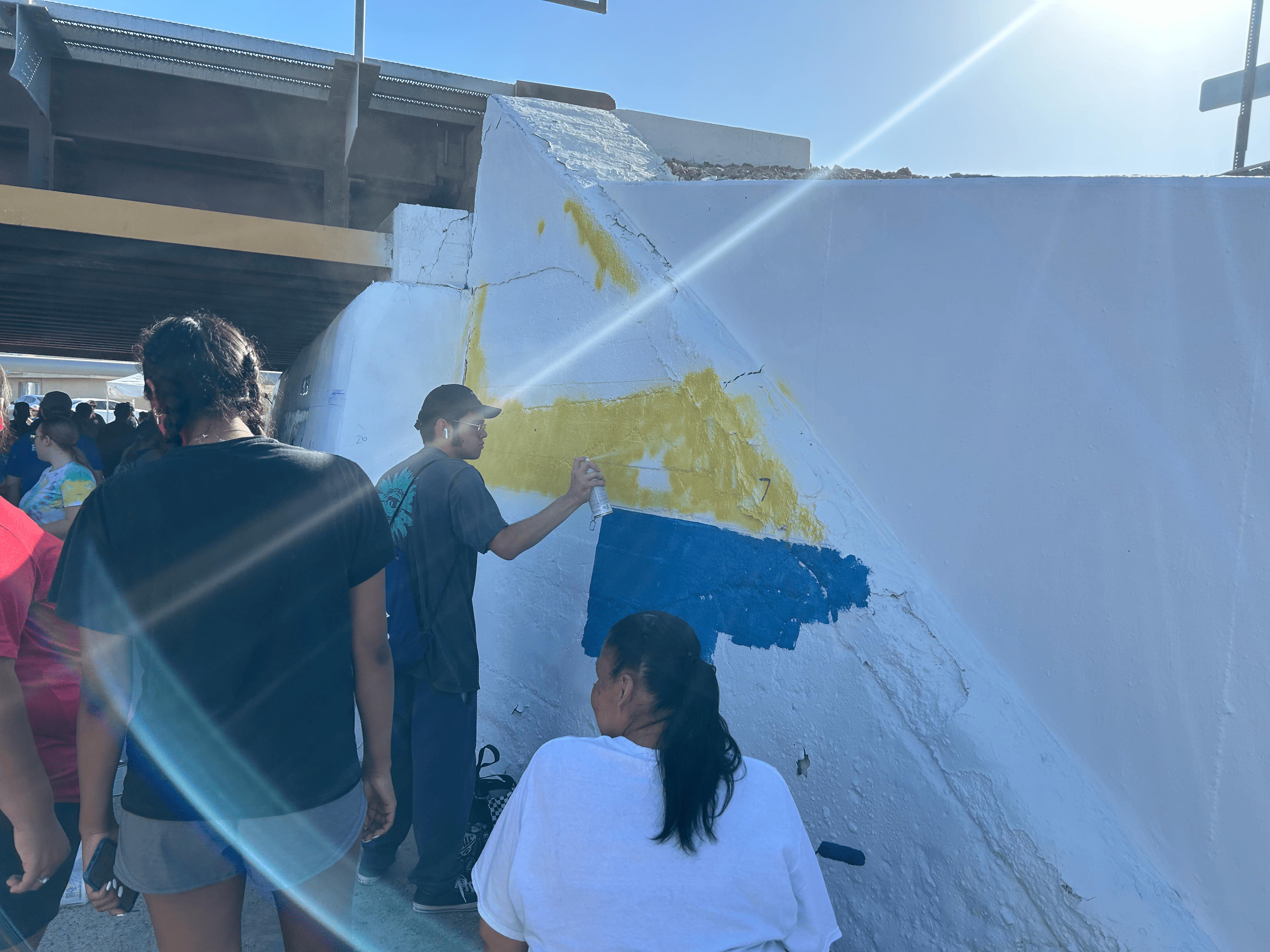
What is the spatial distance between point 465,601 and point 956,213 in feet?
6.65

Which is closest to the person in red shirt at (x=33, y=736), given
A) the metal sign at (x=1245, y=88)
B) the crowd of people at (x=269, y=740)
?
the crowd of people at (x=269, y=740)

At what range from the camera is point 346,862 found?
1.83m

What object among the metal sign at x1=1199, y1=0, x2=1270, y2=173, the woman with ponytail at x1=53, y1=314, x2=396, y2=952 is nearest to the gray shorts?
the woman with ponytail at x1=53, y1=314, x2=396, y2=952

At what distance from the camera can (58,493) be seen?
4207 millimetres

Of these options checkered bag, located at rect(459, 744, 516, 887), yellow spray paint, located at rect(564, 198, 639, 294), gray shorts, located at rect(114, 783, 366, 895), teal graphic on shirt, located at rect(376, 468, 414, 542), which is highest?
yellow spray paint, located at rect(564, 198, 639, 294)

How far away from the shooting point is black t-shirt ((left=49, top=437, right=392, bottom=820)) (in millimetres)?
1576

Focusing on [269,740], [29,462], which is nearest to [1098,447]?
[269,740]

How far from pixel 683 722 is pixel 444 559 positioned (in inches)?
58.8

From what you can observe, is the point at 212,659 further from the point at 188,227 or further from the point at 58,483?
the point at 188,227

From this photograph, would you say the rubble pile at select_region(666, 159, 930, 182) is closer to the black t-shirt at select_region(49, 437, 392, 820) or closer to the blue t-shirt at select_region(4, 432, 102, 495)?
the black t-shirt at select_region(49, 437, 392, 820)

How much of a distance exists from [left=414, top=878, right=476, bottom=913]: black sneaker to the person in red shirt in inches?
47.7

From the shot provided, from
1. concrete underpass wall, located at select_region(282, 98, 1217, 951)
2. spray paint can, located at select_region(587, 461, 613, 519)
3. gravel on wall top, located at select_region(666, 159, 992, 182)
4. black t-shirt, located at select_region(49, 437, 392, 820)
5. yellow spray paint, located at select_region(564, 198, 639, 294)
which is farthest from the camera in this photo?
gravel on wall top, located at select_region(666, 159, 992, 182)

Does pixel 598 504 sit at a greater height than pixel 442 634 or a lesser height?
greater

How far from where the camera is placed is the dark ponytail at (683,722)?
4.70 ft
